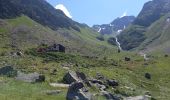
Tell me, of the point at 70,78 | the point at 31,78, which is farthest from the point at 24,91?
the point at 70,78

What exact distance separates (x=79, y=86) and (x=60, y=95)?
2489 millimetres

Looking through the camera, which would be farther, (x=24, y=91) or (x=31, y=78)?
(x=31, y=78)

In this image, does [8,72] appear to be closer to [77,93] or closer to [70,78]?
[70,78]

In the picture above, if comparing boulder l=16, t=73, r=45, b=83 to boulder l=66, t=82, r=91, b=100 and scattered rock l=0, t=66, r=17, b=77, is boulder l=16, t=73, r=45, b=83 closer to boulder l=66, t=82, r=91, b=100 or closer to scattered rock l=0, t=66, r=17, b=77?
scattered rock l=0, t=66, r=17, b=77

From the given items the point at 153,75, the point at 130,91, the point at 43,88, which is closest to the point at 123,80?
the point at 130,91

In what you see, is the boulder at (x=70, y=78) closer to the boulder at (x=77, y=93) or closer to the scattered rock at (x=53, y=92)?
the scattered rock at (x=53, y=92)

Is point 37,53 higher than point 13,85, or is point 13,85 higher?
point 37,53

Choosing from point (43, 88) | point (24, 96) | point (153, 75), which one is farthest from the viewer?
point (153, 75)

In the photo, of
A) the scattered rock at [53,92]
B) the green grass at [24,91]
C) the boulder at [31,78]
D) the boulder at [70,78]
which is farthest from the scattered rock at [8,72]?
the scattered rock at [53,92]

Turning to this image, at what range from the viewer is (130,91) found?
241 ft

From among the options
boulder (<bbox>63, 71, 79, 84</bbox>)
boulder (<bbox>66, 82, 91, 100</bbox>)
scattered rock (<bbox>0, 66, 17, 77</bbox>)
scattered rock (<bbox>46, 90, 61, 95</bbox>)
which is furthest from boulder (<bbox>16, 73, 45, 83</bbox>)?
boulder (<bbox>66, 82, 91, 100</bbox>)

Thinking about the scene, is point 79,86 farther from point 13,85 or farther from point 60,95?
point 13,85

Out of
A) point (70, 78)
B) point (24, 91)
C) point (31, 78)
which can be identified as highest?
point (70, 78)

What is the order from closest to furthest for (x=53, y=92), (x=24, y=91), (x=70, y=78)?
(x=24, y=91) → (x=53, y=92) → (x=70, y=78)
